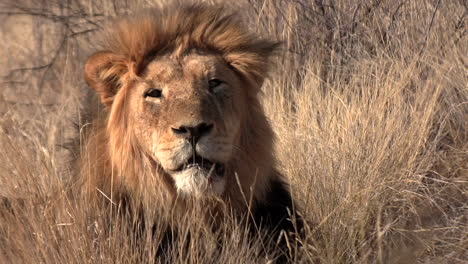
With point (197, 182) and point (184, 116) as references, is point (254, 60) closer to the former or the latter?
point (184, 116)

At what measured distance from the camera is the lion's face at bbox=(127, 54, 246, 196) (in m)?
3.37

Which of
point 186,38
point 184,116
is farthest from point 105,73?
point 184,116

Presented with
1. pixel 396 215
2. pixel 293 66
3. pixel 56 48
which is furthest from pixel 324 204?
pixel 56 48

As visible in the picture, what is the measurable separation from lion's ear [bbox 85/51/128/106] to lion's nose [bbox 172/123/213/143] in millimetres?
525

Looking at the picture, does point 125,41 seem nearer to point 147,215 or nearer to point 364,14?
point 147,215

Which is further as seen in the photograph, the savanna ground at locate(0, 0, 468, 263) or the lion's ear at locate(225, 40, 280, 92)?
the lion's ear at locate(225, 40, 280, 92)

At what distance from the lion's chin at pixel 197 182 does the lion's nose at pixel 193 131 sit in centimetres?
13

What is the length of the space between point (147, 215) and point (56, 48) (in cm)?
522

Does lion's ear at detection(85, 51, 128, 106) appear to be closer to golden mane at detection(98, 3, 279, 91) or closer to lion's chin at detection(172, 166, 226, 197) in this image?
golden mane at detection(98, 3, 279, 91)

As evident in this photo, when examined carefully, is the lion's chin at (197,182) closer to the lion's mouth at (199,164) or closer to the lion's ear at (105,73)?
the lion's mouth at (199,164)

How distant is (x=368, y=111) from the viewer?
194 inches

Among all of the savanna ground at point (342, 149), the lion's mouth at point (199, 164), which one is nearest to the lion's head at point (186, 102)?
the lion's mouth at point (199, 164)

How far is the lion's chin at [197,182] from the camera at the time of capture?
3.39 meters

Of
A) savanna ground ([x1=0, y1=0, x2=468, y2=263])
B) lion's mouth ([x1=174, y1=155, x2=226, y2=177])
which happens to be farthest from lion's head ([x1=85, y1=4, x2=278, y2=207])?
savanna ground ([x1=0, y1=0, x2=468, y2=263])
